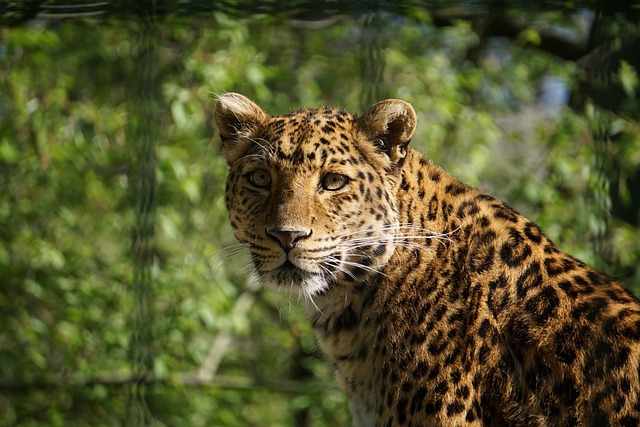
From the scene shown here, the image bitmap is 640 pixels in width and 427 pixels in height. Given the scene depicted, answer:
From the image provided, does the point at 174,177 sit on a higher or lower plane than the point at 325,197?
lower

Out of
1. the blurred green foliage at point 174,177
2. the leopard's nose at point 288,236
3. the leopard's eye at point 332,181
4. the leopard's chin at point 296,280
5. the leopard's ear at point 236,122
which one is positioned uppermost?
the leopard's ear at point 236,122

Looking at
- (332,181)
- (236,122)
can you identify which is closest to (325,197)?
(332,181)

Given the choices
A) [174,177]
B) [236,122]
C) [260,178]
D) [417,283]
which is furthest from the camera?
[174,177]

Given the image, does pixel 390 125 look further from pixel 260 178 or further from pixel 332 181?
pixel 260 178

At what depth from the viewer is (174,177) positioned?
9.29 m

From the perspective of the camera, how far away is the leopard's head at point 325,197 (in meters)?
5.00

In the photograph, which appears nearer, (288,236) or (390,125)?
(288,236)

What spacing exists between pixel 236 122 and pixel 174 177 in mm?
3827

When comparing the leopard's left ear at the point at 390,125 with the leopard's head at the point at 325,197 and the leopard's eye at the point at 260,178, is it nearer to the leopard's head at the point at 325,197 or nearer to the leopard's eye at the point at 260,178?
the leopard's head at the point at 325,197

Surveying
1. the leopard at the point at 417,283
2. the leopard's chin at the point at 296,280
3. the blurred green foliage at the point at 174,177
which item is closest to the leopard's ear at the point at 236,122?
the leopard at the point at 417,283

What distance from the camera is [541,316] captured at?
468 centimetres

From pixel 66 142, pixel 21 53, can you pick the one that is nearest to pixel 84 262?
pixel 66 142

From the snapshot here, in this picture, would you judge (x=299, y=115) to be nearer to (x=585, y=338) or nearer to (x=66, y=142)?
(x=585, y=338)

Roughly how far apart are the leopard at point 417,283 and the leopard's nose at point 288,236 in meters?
0.01
